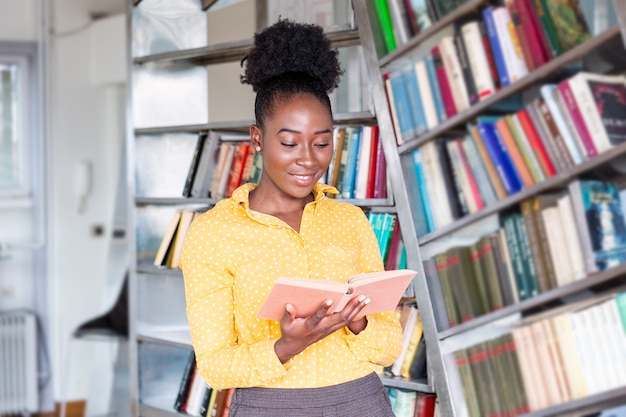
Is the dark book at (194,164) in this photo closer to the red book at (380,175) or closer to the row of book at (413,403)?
the red book at (380,175)

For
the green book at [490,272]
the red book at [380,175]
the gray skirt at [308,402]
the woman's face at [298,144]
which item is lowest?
the gray skirt at [308,402]

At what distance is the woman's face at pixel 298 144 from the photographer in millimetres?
1589

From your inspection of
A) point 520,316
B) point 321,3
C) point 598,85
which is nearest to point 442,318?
point 520,316

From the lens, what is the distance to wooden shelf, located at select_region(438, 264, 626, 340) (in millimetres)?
1858

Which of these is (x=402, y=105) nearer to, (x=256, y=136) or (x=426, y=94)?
(x=426, y=94)

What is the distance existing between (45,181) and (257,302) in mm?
3420

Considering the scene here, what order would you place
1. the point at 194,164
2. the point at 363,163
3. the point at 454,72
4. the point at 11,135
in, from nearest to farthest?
the point at 454,72 < the point at 363,163 < the point at 194,164 < the point at 11,135

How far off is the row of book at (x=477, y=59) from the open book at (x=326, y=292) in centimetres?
73

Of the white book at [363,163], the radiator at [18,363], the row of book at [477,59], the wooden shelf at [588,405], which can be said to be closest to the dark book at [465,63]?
the row of book at [477,59]

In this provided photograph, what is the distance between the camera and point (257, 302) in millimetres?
1577

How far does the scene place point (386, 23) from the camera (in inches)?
93.5

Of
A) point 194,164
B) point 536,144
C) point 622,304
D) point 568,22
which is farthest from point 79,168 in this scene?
point 622,304

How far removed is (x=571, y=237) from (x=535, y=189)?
0.14 meters

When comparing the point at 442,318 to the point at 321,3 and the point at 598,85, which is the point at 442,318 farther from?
the point at 321,3
